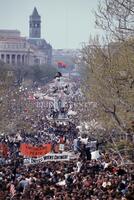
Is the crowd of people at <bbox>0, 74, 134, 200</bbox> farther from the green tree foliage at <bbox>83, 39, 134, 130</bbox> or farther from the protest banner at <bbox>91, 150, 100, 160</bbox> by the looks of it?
the green tree foliage at <bbox>83, 39, 134, 130</bbox>

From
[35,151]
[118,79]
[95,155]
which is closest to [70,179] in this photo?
[118,79]

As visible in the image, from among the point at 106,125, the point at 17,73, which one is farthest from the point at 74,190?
the point at 17,73

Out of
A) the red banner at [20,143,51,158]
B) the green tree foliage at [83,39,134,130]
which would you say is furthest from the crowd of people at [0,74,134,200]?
the green tree foliage at [83,39,134,130]

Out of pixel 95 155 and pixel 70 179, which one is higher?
pixel 70 179

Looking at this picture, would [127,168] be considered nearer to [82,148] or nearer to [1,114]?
[82,148]

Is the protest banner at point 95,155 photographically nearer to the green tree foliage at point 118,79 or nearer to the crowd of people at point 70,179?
the crowd of people at point 70,179

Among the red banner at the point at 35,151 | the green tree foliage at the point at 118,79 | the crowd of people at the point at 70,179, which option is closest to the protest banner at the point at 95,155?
the crowd of people at the point at 70,179

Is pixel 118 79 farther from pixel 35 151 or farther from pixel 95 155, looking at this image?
pixel 95 155

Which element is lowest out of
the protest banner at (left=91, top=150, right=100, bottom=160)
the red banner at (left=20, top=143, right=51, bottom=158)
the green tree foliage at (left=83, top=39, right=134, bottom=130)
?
the protest banner at (left=91, top=150, right=100, bottom=160)

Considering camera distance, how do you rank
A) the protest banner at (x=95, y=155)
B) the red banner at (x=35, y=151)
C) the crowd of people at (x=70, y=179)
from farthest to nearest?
the protest banner at (x=95, y=155), the red banner at (x=35, y=151), the crowd of people at (x=70, y=179)

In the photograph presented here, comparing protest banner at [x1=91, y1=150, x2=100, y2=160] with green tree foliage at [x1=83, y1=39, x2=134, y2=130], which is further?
protest banner at [x1=91, y1=150, x2=100, y2=160]

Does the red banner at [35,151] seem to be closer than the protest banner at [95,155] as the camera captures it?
Yes

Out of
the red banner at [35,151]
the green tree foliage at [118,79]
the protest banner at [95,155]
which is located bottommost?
the protest banner at [95,155]
